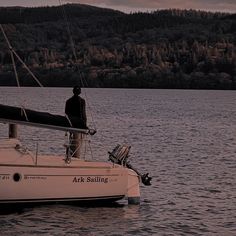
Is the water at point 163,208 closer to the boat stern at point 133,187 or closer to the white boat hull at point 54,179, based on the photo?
the boat stern at point 133,187

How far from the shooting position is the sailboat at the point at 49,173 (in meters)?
17.4

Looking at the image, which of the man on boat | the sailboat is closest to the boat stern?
the sailboat

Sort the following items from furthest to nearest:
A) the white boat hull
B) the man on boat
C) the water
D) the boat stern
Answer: the man on boat, the boat stern, the water, the white boat hull

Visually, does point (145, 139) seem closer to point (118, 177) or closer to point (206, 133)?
point (206, 133)

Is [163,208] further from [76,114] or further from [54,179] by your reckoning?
[54,179]

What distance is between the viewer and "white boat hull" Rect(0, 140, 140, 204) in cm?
1736

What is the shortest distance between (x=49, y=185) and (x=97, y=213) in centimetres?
180

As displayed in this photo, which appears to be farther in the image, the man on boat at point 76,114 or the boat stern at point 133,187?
the man on boat at point 76,114

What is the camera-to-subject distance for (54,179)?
17.8 metres

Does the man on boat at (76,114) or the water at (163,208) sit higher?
the man on boat at (76,114)

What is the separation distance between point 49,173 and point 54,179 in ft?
0.78

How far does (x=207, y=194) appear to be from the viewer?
2420 centimetres

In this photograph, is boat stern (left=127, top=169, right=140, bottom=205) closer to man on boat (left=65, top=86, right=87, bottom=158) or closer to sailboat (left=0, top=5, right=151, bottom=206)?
sailboat (left=0, top=5, right=151, bottom=206)

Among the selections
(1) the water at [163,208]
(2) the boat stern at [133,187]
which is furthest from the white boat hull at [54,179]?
(1) the water at [163,208]
